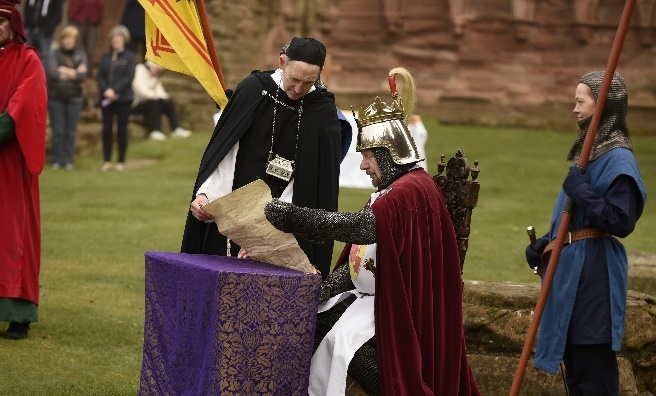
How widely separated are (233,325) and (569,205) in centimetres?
165

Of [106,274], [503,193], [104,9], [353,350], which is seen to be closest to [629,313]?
[353,350]

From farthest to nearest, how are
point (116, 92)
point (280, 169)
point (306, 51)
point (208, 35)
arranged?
point (116, 92), point (208, 35), point (280, 169), point (306, 51)

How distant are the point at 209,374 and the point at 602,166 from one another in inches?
79.5

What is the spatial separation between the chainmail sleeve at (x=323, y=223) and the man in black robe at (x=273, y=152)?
41.3 inches

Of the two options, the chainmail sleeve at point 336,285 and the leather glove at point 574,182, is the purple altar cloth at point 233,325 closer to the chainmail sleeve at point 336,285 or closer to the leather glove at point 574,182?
the chainmail sleeve at point 336,285

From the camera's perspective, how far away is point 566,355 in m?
5.86

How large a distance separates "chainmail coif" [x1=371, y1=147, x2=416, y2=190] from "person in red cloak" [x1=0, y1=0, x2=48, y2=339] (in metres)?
2.99

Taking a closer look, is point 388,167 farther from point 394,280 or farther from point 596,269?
point 596,269

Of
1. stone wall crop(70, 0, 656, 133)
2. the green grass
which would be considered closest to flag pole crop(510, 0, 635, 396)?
the green grass

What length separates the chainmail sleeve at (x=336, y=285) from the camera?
582cm

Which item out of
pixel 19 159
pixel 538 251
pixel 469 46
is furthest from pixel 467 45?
pixel 538 251

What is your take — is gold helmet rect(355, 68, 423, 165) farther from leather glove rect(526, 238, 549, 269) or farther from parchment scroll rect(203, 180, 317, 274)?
leather glove rect(526, 238, 549, 269)

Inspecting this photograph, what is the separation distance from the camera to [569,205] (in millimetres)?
5684

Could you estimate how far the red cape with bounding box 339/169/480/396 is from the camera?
5.20m
